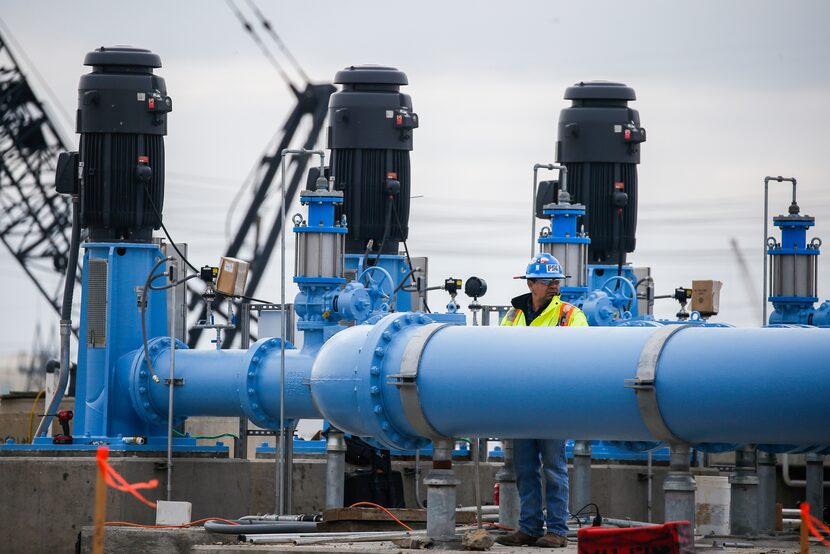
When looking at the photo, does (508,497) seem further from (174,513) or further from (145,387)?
(145,387)

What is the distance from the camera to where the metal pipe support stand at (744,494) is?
46.1 feet

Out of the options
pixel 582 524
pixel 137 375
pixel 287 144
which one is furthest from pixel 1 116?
pixel 582 524

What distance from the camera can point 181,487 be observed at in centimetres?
1870

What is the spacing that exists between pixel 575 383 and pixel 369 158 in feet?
38.5

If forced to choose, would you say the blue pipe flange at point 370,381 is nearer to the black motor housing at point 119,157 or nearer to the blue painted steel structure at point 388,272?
the black motor housing at point 119,157

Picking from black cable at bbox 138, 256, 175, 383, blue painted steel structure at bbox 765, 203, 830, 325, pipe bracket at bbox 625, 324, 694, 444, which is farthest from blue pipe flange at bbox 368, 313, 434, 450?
blue painted steel structure at bbox 765, 203, 830, 325

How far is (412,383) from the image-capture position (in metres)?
12.0

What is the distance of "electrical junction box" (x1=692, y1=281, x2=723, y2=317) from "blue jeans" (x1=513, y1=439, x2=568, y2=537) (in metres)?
10.3

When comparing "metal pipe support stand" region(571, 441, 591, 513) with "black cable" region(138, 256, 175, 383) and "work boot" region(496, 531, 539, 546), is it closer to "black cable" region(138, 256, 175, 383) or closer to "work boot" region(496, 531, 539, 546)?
"black cable" region(138, 256, 175, 383)

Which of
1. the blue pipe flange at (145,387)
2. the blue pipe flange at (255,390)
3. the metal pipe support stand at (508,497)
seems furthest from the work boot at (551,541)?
the blue pipe flange at (145,387)

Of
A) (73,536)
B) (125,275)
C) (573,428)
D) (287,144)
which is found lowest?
(73,536)

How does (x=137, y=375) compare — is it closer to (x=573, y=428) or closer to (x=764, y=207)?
(x=764, y=207)

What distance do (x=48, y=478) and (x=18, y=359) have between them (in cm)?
3222

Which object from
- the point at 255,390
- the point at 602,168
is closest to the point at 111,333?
the point at 255,390
